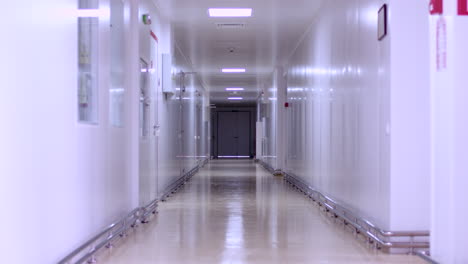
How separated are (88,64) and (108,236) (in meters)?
1.88

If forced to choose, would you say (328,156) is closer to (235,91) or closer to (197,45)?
(197,45)

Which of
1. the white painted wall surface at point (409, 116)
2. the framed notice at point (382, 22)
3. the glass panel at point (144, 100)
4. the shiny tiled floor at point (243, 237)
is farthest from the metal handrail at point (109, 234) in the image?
the framed notice at point (382, 22)

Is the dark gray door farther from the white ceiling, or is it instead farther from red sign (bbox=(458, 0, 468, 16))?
red sign (bbox=(458, 0, 468, 16))

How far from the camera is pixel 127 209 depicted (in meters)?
7.58

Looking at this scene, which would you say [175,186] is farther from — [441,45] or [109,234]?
[441,45]

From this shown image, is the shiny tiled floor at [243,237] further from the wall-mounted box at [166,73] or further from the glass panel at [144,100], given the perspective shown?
the wall-mounted box at [166,73]

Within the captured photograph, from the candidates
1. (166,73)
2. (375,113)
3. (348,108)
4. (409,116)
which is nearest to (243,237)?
(375,113)

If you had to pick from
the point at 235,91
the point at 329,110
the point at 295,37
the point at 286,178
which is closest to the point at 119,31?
the point at 329,110

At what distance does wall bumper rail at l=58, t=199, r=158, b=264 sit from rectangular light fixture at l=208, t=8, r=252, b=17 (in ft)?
13.7

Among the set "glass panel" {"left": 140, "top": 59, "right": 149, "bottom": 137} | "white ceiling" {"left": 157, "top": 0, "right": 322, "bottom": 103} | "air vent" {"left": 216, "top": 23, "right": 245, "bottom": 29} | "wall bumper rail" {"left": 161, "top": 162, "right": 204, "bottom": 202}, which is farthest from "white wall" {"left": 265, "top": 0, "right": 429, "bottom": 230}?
"wall bumper rail" {"left": 161, "top": 162, "right": 204, "bottom": 202}

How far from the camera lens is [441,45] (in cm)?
473

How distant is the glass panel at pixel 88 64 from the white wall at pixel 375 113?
3.04 metres

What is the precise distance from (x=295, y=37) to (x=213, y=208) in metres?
5.67

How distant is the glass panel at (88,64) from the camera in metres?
5.36
